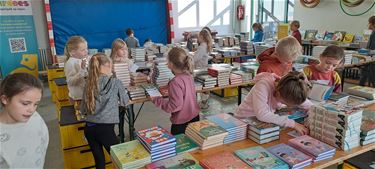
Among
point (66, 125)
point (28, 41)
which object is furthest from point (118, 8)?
point (66, 125)

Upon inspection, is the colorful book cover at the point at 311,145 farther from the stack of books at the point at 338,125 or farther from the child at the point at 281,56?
the child at the point at 281,56

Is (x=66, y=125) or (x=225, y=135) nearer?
(x=225, y=135)

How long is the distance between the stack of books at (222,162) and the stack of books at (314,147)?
376 millimetres

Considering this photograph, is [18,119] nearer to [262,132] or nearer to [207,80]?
[262,132]

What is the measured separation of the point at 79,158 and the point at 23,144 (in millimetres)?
1475

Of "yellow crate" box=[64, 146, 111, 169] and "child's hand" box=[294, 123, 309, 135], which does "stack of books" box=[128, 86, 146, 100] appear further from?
"child's hand" box=[294, 123, 309, 135]

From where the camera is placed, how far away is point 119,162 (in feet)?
4.99

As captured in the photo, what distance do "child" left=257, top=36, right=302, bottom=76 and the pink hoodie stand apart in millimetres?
810

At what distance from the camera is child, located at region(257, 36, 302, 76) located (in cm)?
273

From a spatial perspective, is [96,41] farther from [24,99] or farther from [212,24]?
[24,99]

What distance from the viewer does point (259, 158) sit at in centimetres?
159

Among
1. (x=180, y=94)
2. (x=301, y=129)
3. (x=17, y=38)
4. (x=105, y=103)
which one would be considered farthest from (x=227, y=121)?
(x=17, y=38)

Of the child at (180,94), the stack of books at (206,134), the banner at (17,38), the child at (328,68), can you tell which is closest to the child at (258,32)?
the child at (328,68)

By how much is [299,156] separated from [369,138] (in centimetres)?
54
